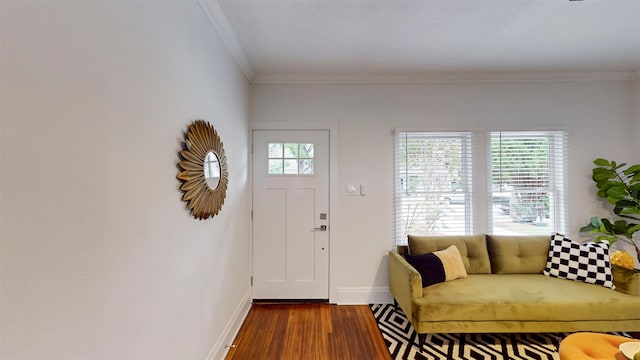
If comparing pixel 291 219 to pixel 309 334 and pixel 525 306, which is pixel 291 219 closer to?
pixel 309 334

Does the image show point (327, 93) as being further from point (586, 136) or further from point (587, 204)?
point (587, 204)

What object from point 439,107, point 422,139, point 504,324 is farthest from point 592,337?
point 439,107

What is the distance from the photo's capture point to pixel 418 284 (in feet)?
7.03

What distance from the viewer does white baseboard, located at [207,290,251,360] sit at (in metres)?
1.91

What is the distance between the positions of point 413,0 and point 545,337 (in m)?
2.95

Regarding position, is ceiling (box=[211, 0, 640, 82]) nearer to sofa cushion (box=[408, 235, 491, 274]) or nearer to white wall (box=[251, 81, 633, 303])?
white wall (box=[251, 81, 633, 303])

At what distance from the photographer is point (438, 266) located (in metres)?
2.41

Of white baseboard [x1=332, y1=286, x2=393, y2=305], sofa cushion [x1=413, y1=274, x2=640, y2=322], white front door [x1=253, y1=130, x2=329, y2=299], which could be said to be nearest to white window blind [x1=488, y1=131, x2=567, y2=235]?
sofa cushion [x1=413, y1=274, x2=640, y2=322]

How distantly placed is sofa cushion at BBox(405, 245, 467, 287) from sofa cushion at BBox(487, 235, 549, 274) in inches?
18.2

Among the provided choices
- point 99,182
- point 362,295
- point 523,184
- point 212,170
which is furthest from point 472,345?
point 99,182

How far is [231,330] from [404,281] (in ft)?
5.13

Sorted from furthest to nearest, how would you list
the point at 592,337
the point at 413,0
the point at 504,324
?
the point at 504,324
the point at 413,0
the point at 592,337

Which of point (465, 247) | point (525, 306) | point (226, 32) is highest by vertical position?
point (226, 32)

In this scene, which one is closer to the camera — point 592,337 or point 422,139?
point 592,337
